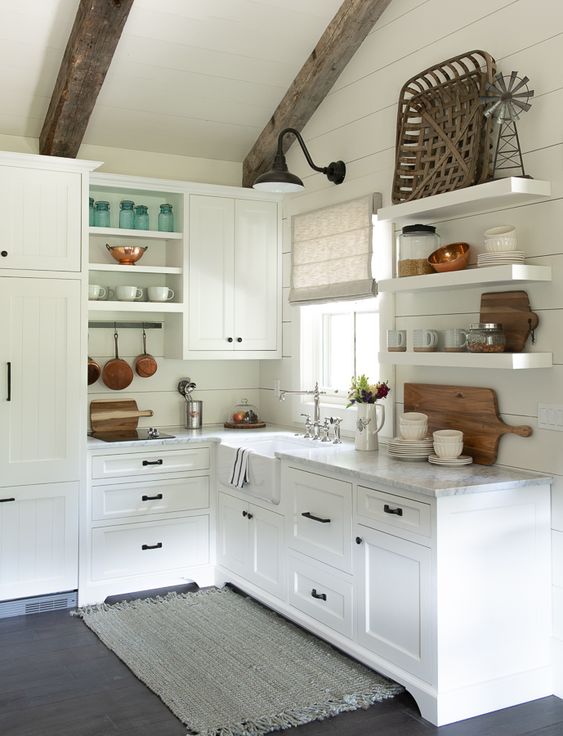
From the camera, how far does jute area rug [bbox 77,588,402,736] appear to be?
2953mm

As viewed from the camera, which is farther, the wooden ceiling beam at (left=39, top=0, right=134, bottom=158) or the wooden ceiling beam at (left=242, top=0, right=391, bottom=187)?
the wooden ceiling beam at (left=242, top=0, right=391, bottom=187)

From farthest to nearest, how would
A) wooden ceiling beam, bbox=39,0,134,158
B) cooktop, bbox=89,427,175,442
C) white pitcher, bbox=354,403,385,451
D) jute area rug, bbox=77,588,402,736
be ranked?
1. cooktop, bbox=89,427,175,442
2. white pitcher, bbox=354,403,385,451
3. wooden ceiling beam, bbox=39,0,134,158
4. jute area rug, bbox=77,588,402,736

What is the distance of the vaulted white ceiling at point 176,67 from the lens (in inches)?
152

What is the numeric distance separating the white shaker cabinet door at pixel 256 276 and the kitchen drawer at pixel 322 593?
1586 millimetres

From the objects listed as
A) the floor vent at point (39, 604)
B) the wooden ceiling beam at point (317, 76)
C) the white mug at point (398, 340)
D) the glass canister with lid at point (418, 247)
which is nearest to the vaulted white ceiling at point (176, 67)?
the wooden ceiling beam at point (317, 76)

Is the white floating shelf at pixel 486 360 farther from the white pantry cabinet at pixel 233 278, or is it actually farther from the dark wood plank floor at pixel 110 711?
the white pantry cabinet at pixel 233 278

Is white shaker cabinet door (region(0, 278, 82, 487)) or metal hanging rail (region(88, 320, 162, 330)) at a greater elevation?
metal hanging rail (region(88, 320, 162, 330))

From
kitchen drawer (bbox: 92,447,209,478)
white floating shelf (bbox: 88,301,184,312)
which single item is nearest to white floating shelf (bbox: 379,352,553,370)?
kitchen drawer (bbox: 92,447,209,478)

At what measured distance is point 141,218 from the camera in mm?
4668

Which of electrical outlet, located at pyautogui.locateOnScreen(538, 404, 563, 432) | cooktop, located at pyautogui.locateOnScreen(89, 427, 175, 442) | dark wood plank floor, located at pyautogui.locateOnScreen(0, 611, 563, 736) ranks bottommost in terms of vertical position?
dark wood plank floor, located at pyautogui.locateOnScreen(0, 611, 563, 736)

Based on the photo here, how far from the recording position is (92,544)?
13.9 ft

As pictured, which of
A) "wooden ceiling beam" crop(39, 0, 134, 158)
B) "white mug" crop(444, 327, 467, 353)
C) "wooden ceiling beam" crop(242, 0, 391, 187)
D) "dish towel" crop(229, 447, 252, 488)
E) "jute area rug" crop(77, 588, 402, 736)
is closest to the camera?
"jute area rug" crop(77, 588, 402, 736)

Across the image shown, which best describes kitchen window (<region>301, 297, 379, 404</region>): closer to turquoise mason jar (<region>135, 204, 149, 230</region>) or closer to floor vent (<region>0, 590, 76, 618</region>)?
turquoise mason jar (<region>135, 204, 149, 230</region>)

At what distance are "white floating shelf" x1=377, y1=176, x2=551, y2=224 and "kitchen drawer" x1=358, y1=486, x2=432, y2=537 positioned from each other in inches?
47.4
